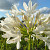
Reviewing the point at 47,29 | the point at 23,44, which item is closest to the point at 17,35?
the point at 47,29

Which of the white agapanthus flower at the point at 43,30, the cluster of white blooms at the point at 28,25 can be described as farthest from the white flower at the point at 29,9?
the white agapanthus flower at the point at 43,30

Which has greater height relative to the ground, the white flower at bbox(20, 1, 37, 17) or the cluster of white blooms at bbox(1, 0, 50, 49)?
the white flower at bbox(20, 1, 37, 17)

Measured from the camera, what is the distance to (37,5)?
933mm

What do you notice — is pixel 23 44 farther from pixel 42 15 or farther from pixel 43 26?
pixel 43 26

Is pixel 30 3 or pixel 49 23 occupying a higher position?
pixel 30 3

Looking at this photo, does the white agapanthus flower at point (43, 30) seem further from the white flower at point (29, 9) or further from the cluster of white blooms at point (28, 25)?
the white flower at point (29, 9)

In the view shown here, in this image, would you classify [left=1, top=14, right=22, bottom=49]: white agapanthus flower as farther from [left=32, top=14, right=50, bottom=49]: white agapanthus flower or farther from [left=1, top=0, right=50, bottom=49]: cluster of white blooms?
[left=32, top=14, right=50, bottom=49]: white agapanthus flower

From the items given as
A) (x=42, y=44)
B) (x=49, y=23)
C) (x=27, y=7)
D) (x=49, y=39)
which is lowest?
(x=42, y=44)

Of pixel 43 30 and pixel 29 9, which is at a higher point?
pixel 29 9

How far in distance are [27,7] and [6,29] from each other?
25cm

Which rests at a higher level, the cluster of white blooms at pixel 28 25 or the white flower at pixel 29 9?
the white flower at pixel 29 9

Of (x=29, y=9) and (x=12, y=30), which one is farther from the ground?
(x=29, y=9)

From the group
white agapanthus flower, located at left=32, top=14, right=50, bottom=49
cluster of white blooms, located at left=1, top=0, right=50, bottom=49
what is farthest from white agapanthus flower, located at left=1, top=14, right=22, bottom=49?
white agapanthus flower, located at left=32, top=14, right=50, bottom=49

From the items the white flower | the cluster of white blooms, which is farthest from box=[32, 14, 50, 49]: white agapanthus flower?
the white flower
